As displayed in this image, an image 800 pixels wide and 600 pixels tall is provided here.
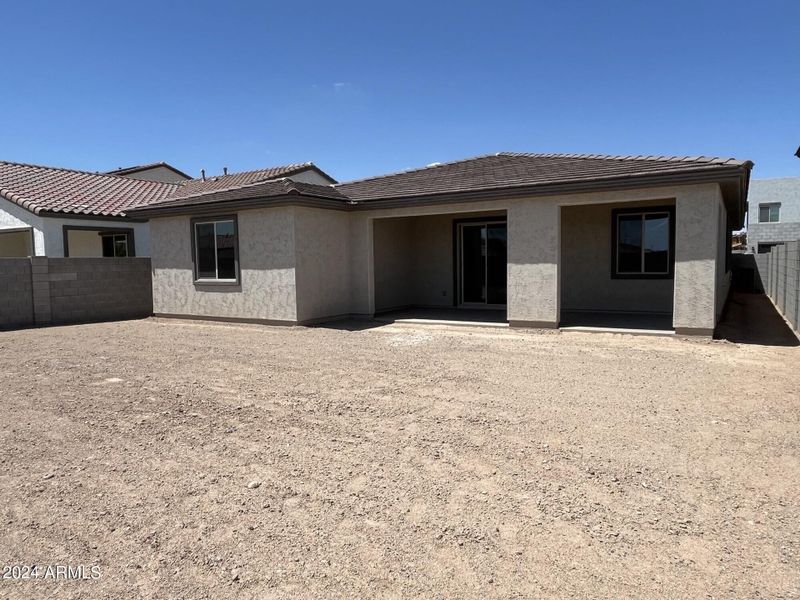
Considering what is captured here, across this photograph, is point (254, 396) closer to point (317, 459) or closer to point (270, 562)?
point (317, 459)

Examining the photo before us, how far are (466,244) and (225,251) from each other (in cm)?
635

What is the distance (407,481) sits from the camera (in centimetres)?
400

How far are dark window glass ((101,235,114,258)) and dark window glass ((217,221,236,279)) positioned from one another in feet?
27.0

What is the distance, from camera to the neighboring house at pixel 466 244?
33.6 ft

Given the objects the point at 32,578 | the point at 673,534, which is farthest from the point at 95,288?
the point at 673,534

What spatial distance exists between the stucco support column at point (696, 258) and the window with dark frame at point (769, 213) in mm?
34518

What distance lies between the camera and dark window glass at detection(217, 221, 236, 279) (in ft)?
43.2

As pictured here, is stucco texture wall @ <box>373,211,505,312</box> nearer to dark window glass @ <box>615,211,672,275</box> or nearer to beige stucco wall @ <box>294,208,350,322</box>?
beige stucco wall @ <box>294,208,350,322</box>

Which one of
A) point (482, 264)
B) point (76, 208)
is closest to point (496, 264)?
point (482, 264)

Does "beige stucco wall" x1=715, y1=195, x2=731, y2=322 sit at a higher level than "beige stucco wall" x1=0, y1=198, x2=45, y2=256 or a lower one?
lower

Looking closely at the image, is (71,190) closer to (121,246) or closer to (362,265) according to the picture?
(121,246)

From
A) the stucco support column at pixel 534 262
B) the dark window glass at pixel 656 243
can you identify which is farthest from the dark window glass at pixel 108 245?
the dark window glass at pixel 656 243

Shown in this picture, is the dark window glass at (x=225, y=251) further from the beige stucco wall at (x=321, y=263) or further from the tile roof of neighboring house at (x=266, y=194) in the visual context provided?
the beige stucco wall at (x=321, y=263)

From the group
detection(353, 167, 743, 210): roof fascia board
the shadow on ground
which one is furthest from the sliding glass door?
the shadow on ground
